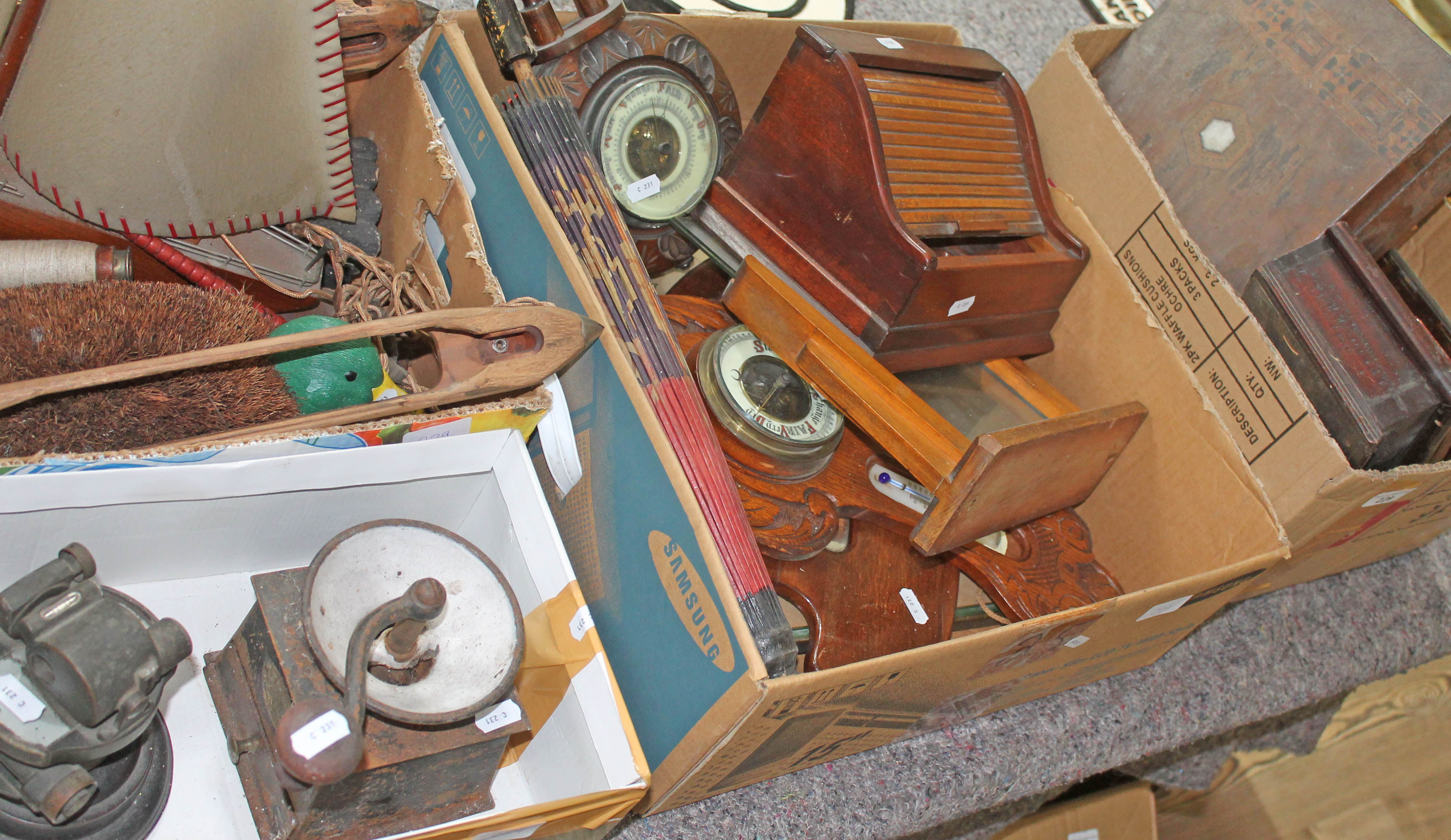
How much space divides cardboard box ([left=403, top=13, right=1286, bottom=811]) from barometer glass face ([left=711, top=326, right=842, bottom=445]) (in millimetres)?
163

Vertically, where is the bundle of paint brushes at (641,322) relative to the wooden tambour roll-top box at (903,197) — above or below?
below

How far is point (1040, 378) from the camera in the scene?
48.2 inches

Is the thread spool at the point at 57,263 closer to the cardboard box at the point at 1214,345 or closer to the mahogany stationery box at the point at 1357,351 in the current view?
the cardboard box at the point at 1214,345

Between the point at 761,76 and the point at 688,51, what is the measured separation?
17 cm

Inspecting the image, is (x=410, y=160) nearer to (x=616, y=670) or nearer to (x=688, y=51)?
(x=688, y=51)

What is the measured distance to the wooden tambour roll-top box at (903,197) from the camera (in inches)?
40.4

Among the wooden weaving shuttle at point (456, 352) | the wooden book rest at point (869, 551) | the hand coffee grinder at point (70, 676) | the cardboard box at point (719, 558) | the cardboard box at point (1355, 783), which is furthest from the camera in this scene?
the cardboard box at point (1355, 783)

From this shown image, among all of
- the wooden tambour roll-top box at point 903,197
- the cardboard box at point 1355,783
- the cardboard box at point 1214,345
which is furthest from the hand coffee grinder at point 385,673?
the cardboard box at point 1355,783

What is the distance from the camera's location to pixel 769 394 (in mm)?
1040

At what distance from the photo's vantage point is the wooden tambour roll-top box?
40.4 inches

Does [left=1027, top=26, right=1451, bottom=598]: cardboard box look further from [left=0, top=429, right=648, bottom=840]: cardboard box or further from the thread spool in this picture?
the thread spool

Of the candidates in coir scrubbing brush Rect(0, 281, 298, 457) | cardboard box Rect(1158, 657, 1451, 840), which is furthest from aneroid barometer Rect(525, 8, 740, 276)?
cardboard box Rect(1158, 657, 1451, 840)

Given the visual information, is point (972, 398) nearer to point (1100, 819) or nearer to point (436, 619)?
point (436, 619)

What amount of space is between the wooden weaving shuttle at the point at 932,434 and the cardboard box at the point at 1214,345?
5.3 inches
